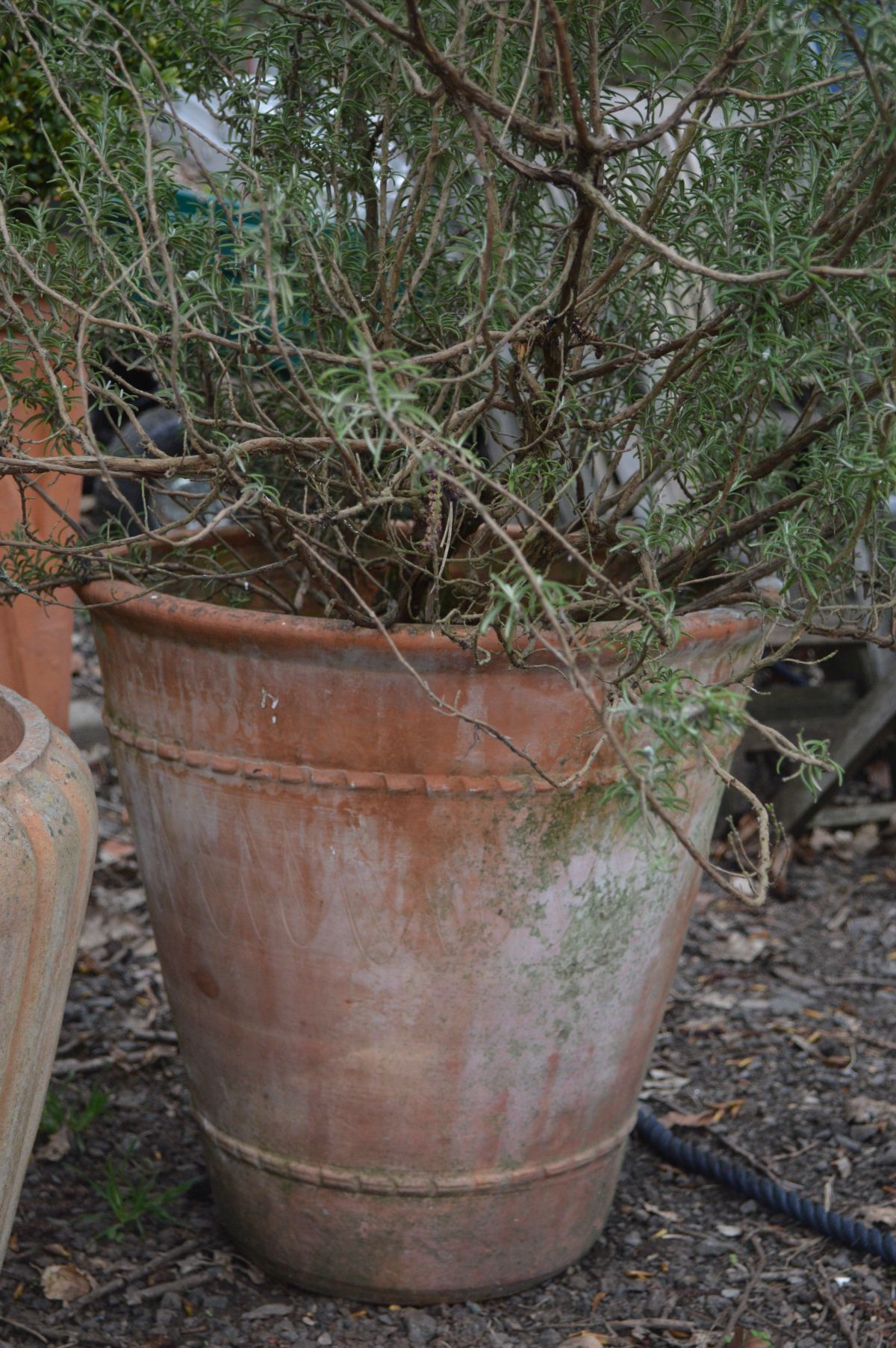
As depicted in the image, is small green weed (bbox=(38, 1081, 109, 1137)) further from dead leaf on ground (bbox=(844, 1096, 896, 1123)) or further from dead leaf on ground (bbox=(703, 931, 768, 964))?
dead leaf on ground (bbox=(703, 931, 768, 964))

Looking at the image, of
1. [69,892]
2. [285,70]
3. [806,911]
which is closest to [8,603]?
[69,892]

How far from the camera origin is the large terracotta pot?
1574 millimetres

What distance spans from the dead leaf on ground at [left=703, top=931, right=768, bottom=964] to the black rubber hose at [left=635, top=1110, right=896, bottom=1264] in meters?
0.74

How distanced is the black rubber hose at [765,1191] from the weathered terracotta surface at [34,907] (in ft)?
4.16

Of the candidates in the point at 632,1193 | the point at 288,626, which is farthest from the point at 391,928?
the point at 632,1193

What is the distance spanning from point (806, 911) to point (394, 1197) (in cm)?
183

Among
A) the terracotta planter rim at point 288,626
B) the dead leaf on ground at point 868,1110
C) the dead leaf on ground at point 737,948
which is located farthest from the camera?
the dead leaf on ground at point 737,948

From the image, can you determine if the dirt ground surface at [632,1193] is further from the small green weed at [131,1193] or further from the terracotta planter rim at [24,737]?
the terracotta planter rim at [24,737]

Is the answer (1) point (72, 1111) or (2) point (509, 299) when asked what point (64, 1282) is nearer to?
(1) point (72, 1111)

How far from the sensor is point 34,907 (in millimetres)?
1171

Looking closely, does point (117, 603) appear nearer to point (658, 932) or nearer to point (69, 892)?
point (69, 892)

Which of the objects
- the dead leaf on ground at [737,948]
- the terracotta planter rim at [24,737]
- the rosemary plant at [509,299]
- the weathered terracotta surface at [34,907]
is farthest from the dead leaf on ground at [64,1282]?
the dead leaf on ground at [737,948]

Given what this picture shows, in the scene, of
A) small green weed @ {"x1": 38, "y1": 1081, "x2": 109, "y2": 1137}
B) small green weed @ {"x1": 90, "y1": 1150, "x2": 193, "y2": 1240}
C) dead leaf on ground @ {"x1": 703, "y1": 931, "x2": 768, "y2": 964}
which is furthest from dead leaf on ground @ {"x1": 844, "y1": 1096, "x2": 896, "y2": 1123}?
small green weed @ {"x1": 38, "y1": 1081, "x2": 109, "y2": 1137}

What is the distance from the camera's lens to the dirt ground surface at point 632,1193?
1.81 m
